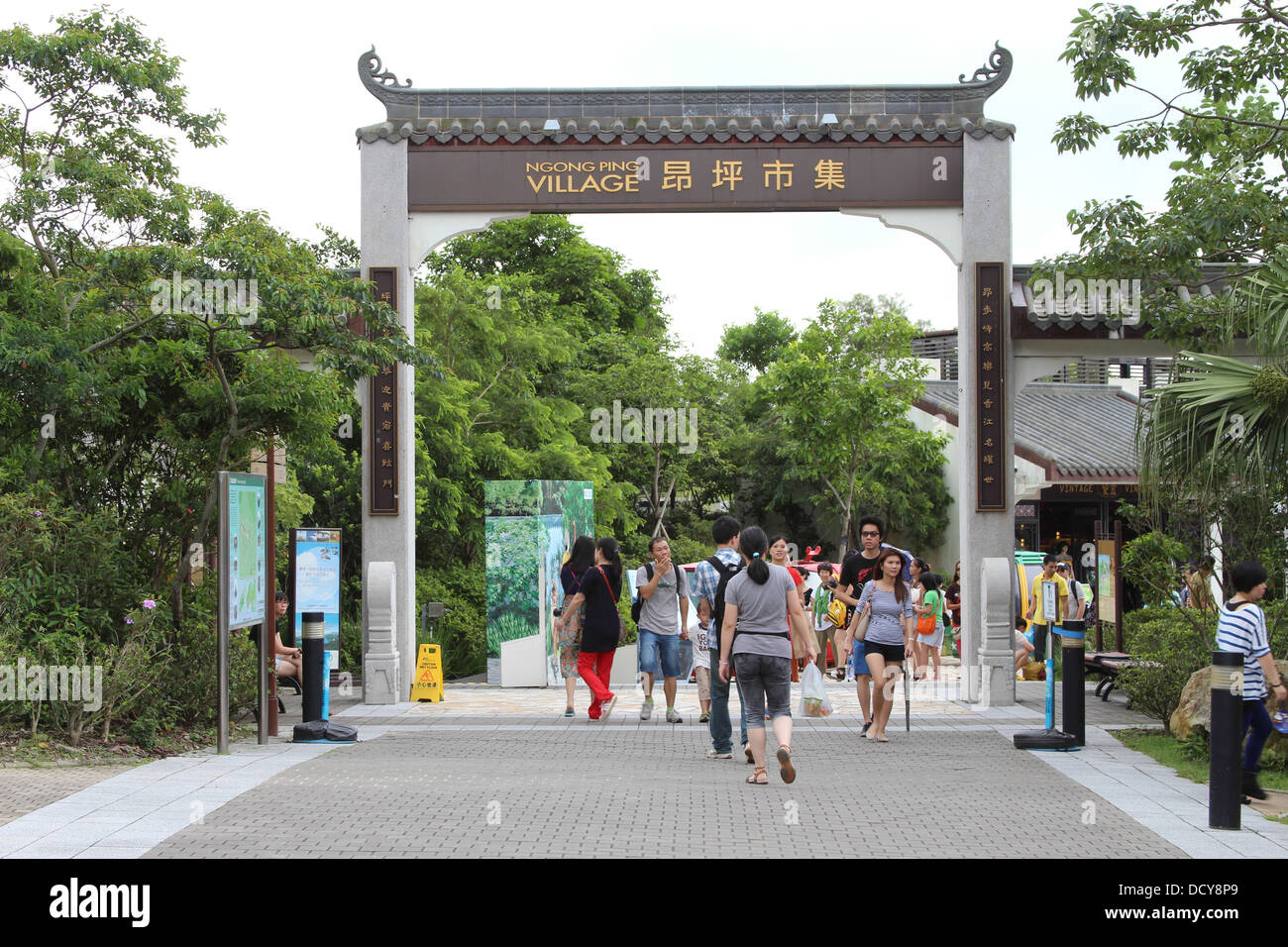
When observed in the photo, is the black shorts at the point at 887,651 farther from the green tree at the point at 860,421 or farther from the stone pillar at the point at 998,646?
the green tree at the point at 860,421

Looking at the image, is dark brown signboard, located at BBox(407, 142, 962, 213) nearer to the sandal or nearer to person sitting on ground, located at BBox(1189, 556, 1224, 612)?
person sitting on ground, located at BBox(1189, 556, 1224, 612)

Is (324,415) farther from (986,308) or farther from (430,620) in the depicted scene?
(986,308)

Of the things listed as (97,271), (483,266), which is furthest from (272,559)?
(483,266)

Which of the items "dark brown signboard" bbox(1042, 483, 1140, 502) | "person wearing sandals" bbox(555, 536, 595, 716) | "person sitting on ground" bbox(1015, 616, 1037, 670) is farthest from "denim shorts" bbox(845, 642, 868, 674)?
"dark brown signboard" bbox(1042, 483, 1140, 502)

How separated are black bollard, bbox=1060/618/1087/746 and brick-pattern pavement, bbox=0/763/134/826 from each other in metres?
7.42

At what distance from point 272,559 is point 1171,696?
27.0 feet

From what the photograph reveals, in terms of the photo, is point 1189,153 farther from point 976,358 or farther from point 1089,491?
point 1089,491

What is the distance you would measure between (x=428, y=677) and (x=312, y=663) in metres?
2.91

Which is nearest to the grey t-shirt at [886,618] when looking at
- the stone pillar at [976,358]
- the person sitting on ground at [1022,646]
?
the stone pillar at [976,358]

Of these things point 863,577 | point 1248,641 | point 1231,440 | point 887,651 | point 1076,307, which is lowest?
point 887,651

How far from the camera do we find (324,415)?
12812 millimetres

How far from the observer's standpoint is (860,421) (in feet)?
98.5

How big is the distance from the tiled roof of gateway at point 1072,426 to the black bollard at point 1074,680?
60.2 ft

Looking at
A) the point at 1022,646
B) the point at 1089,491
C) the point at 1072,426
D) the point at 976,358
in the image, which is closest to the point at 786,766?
the point at 976,358
